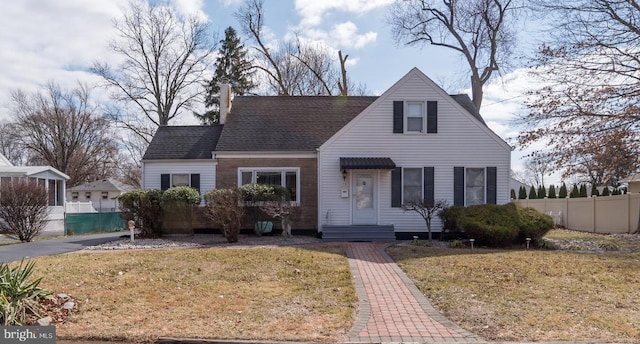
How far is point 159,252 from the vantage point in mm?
12445

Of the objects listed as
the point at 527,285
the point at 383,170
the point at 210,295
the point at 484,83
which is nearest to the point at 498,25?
the point at 484,83

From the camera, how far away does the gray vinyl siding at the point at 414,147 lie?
16.8m

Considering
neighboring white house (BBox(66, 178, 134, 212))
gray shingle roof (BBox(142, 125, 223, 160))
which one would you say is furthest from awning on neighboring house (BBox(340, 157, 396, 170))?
neighboring white house (BBox(66, 178, 134, 212))

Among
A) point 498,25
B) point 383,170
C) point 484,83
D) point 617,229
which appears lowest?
point 617,229

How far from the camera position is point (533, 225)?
1384 cm

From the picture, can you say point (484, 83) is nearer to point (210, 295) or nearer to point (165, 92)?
point (165, 92)

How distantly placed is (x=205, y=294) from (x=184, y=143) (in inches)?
507

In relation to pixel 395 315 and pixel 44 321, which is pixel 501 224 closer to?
pixel 395 315

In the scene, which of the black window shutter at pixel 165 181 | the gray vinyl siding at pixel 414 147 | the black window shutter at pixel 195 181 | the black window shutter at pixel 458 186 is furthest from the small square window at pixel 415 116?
the black window shutter at pixel 165 181

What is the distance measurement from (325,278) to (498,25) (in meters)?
26.6

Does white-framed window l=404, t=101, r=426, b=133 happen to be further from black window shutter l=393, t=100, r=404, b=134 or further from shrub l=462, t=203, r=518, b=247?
shrub l=462, t=203, r=518, b=247

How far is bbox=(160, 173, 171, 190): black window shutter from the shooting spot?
1844cm

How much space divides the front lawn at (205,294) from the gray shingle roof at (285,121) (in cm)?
688

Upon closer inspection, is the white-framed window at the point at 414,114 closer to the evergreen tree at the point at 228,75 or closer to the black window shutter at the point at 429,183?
the black window shutter at the point at 429,183
